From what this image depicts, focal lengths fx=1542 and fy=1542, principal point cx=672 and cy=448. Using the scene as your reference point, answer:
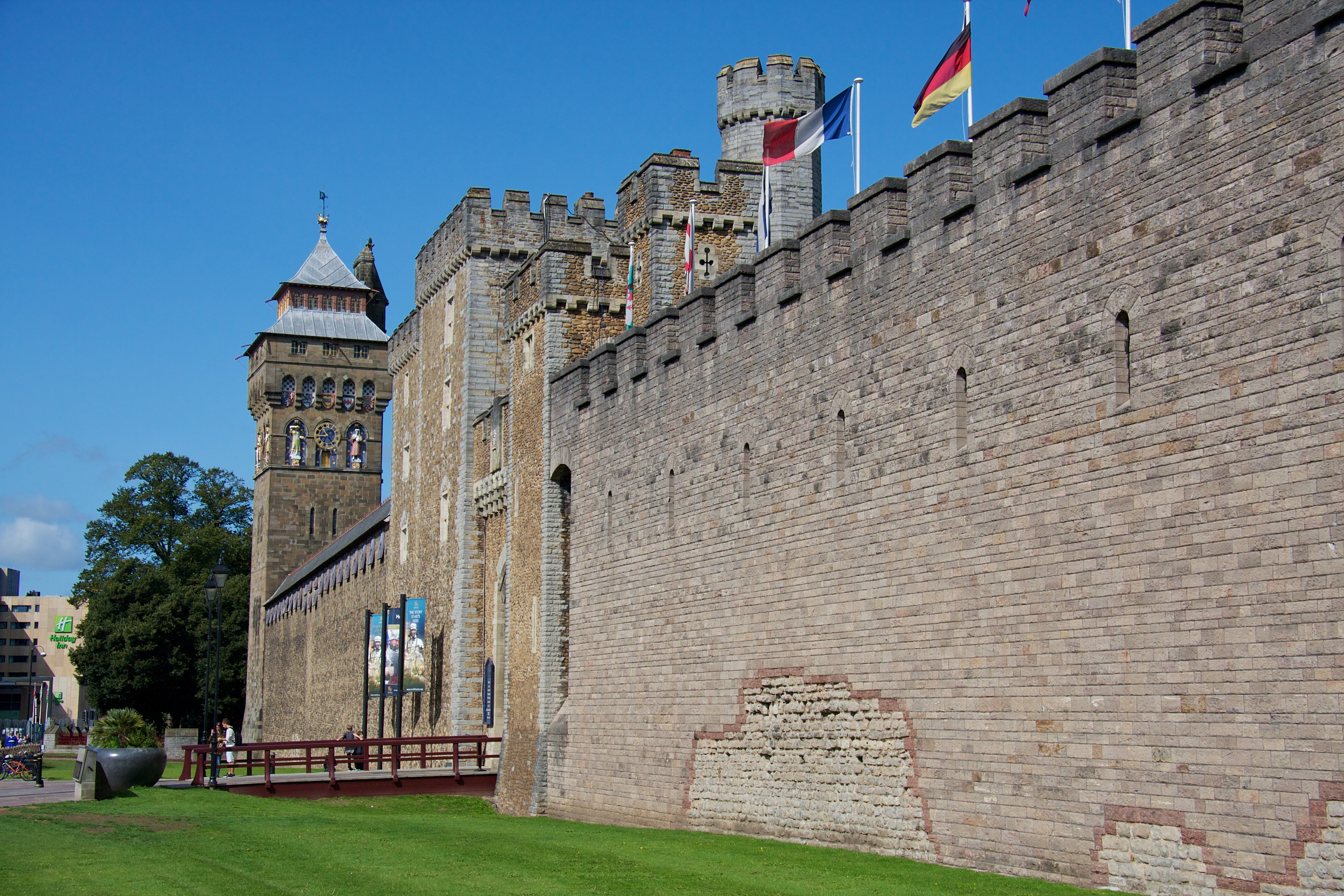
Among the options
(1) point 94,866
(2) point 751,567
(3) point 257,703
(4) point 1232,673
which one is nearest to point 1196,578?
(4) point 1232,673

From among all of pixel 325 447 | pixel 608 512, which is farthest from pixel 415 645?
pixel 325 447

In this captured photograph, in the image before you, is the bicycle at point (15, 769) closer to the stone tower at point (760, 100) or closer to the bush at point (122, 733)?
the bush at point (122, 733)

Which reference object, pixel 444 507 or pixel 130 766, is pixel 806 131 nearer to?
pixel 130 766

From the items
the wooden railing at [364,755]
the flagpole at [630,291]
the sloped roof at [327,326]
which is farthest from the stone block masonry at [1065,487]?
the sloped roof at [327,326]

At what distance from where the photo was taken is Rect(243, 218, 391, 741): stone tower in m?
77.4

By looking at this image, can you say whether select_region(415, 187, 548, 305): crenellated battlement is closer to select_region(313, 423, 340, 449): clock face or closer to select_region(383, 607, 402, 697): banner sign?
select_region(383, 607, 402, 697): banner sign

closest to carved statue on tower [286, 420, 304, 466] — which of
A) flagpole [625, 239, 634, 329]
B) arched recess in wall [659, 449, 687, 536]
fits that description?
flagpole [625, 239, 634, 329]

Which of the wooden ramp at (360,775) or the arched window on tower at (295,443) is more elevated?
the arched window on tower at (295,443)

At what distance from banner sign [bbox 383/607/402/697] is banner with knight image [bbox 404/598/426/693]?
219 millimetres

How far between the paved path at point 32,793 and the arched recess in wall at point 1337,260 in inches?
785

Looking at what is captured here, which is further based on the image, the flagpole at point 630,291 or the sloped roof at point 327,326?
the sloped roof at point 327,326

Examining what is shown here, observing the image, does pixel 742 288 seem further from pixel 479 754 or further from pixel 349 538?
pixel 349 538

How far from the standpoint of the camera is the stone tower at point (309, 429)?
77375 millimetres

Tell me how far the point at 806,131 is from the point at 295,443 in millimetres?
60369
